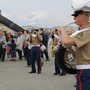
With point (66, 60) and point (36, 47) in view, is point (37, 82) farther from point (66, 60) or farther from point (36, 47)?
point (66, 60)

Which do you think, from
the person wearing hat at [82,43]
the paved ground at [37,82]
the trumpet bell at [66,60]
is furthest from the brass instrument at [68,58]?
the paved ground at [37,82]

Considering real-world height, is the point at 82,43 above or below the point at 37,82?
above

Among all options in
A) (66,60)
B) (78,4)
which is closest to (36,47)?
(66,60)

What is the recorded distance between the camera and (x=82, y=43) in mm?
2811

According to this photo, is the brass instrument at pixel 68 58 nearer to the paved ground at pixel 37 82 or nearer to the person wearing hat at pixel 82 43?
the person wearing hat at pixel 82 43

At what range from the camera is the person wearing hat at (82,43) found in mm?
2824

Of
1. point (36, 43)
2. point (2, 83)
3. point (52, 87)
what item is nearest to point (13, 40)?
point (36, 43)

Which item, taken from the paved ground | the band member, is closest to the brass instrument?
the paved ground

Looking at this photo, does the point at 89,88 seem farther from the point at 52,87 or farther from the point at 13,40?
the point at 13,40

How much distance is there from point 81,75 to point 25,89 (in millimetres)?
Answer: 4332

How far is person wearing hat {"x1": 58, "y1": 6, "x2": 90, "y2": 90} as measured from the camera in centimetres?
282

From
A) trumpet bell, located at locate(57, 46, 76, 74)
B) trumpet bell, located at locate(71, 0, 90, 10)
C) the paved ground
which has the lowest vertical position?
the paved ground

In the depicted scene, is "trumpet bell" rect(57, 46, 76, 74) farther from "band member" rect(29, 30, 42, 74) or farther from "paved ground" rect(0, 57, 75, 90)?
"band member" rect(29, 30, 42, 74)

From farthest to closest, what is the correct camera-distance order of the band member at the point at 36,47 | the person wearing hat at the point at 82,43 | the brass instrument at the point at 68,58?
the band member at the point at 36,47 → the brass instrument at the point at 68,58 → the person wearing hat at the point at 82,43
